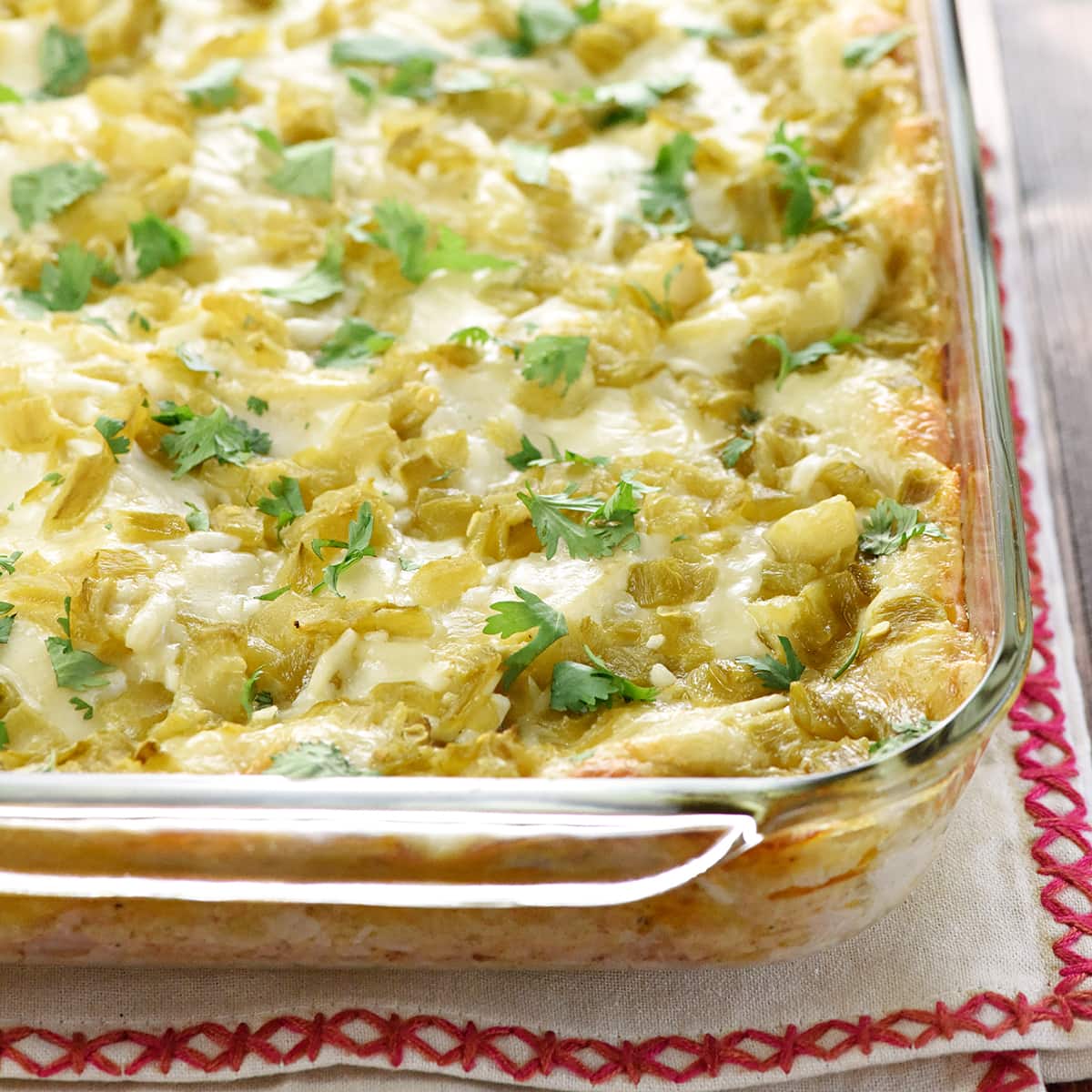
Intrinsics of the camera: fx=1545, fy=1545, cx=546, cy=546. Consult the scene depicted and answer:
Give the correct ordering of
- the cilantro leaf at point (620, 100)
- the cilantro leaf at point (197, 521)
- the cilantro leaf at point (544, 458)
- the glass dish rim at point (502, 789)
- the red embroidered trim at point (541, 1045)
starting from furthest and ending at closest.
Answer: the cilantro leaf at point (620, 100) < the cilantro leaf at point (544, 458) < the cilantro leaf at point (197, 521) < the red embroidered trim at point (541, 1045) < the glass dish rim at point (502, 789)

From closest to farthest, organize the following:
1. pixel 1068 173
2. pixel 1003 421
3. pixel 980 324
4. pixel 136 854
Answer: pixel 136 854 < pixel 1003 421 < pixel 980 324 < pixel 1068 173

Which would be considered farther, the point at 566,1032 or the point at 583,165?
the point at 583,165

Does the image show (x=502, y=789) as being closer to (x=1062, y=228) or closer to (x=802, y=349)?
(x=802, y=349)

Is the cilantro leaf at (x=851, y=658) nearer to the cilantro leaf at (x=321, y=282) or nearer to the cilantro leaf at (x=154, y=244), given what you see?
the cilantro leaf at (x=321, y=282)

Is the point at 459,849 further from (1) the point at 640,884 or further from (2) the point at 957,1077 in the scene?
(2) the point at 957,1077

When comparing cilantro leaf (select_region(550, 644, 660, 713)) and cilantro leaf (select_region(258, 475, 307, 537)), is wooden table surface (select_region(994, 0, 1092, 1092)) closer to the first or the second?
cilantro leaf (select_region(550, 644, 660, 713))

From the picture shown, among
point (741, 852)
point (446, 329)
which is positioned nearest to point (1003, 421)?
point (741, 852)

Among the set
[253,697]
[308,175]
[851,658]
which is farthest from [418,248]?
[851,658]

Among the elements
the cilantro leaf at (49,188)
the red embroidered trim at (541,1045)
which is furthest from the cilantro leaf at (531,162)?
the red embroidered trim at (541,1045)
